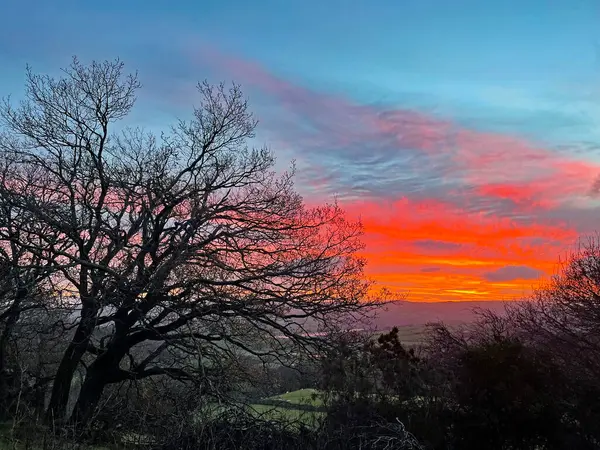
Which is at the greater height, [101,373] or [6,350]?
[6,350]

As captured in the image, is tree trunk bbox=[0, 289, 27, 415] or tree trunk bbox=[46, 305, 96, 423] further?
tree trunk bbox=[0, 289, 27, 415]

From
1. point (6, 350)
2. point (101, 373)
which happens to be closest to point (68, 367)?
point (101, 373)

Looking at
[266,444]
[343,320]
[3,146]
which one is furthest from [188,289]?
[3,146]

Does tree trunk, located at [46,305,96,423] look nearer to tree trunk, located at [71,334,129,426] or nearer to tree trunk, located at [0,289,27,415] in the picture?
tree trunk, located at [71,334,129,426]

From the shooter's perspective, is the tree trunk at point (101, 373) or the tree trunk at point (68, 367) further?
the tree trunk at point (101, 373)

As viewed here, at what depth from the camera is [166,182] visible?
50.8 feet

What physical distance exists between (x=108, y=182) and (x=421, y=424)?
398 inches

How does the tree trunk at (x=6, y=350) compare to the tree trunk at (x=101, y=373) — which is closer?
the tree trunk at (x=6, y=350)

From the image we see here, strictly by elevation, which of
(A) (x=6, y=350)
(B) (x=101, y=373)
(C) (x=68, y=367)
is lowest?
(B) (x=101, y=373)

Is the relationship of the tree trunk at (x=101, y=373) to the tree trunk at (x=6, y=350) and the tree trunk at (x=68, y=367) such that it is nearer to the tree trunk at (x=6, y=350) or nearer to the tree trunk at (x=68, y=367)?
the tree trunk at (x=68, y=367)

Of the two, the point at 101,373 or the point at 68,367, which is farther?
the point at 101,373

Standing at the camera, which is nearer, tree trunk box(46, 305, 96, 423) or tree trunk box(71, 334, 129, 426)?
tree trunk box(46, 305, 96, 423)

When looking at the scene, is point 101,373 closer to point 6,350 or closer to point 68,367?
point 68,367

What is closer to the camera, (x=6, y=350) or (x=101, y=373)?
(x=101, y=373)
